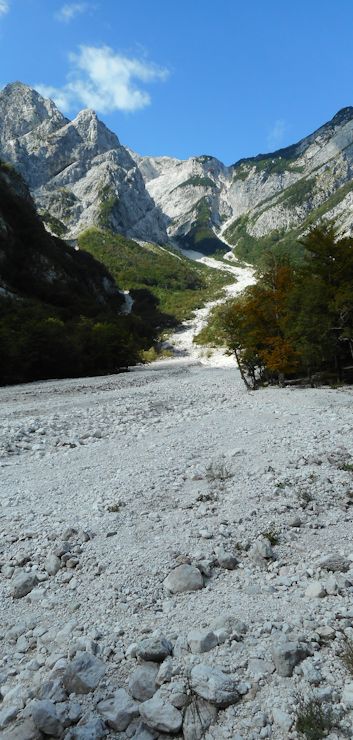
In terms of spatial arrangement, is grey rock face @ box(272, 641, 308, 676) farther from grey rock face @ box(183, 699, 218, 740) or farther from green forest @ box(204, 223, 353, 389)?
green forest @ box(204, 223, 353, 389)

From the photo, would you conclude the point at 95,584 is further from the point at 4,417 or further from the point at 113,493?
the point at 4,417

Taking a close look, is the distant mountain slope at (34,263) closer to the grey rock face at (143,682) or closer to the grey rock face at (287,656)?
the grey rock face at (143,682)

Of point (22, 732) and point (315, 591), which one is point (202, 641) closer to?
point (315, 591)

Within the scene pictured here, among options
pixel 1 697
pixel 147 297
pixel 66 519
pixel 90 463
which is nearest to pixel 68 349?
pixel 90 463

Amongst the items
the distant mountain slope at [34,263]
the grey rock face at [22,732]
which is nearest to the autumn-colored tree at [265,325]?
the grey rock face at [22,732]

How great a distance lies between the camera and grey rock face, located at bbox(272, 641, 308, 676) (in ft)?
13.5

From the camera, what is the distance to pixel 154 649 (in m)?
4.49

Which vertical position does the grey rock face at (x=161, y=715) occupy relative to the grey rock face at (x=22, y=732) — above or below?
below

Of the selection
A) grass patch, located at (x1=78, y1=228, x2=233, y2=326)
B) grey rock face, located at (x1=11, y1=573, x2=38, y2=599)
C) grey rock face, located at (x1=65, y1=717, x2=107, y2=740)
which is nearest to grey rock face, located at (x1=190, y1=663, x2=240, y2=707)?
grey rock face, located at (x1=65, y1=717, x2=107, y2=740)

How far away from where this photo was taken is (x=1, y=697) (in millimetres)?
4246

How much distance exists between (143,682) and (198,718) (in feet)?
2.22

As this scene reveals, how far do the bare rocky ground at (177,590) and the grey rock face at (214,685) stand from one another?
1 cm

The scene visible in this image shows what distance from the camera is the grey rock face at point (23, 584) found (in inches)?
236

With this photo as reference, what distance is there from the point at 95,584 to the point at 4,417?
15.6m
